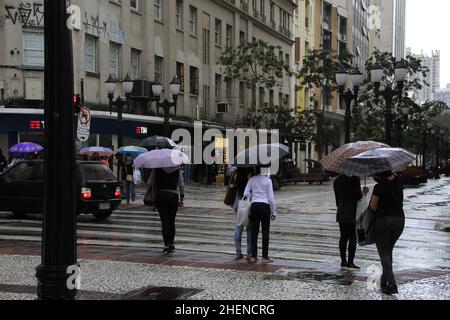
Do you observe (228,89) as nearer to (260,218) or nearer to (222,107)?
(222,107)

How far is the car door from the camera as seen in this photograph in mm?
16922

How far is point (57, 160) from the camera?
6.06m

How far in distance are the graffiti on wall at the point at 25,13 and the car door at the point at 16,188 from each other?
43.6 ft

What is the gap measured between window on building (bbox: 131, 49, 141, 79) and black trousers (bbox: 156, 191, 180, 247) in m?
25.2

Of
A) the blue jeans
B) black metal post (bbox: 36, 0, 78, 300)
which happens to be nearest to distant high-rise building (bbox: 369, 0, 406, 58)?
the blue jeans

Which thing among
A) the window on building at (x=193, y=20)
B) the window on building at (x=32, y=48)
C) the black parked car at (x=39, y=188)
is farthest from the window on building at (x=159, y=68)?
the black parked car at (x=39, y=188)

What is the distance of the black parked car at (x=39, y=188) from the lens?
16609mm

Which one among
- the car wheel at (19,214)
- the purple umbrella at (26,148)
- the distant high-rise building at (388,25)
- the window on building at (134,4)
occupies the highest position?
the distant high-rise building at (388,25)

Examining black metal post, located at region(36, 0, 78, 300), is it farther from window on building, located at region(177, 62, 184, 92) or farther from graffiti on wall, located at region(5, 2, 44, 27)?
window on building, located at region(177, 62, 184, 92)

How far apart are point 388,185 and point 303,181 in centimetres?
3690

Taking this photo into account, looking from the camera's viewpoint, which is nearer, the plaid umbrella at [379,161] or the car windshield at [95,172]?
the plaid umbrella at [379,161]

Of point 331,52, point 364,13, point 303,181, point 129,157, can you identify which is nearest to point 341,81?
point 129,157

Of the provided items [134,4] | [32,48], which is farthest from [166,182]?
[134,4]

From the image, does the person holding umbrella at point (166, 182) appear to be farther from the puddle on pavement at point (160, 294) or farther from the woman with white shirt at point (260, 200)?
the puddle on pavement at point (160, 294)
